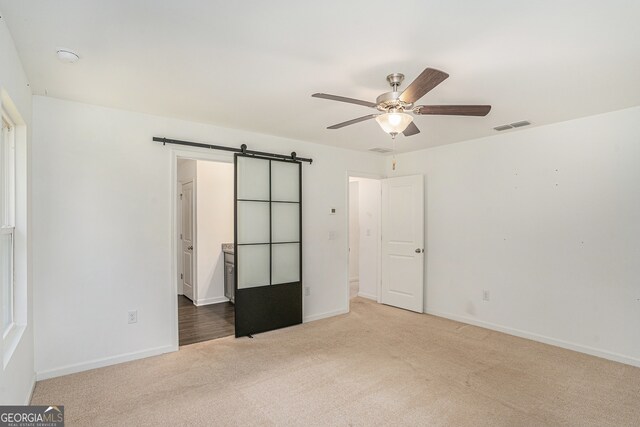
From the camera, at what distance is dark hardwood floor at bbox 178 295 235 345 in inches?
156

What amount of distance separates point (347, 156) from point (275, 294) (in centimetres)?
227

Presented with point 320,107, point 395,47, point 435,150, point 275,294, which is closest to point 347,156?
point 435,150

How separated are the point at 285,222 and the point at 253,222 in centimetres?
45

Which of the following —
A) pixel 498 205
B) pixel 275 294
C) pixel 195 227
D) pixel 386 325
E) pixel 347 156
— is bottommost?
pixel 386 325

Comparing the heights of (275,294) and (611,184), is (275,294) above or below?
below

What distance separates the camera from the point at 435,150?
4.91 meters

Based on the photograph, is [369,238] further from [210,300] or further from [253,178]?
[210,300]

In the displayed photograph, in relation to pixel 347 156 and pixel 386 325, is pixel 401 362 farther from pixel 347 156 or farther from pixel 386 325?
pixel 347 156

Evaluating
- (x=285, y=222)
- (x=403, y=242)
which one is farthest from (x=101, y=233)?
(x=403, y=242)

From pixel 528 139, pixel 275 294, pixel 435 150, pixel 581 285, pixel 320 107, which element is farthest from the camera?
pixel 435 150

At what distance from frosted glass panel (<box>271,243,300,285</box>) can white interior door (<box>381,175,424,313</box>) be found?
172cm

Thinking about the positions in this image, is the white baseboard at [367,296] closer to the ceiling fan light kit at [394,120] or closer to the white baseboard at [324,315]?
the white baseboard at [324,315]

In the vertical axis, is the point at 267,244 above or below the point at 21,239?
below

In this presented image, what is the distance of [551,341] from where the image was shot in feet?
12.3
